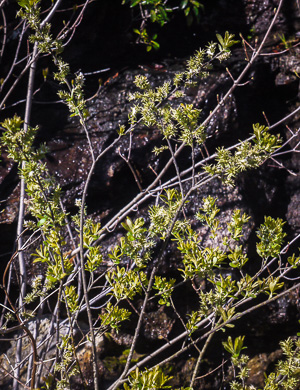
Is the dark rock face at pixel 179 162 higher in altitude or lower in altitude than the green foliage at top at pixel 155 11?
lower

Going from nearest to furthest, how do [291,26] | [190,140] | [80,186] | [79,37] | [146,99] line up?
[190,140], [146,99], [80,186], [79,37], [291,26]

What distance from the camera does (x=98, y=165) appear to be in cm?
305

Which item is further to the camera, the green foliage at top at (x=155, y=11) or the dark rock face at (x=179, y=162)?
the green foliage at top at (x=155, y=11)

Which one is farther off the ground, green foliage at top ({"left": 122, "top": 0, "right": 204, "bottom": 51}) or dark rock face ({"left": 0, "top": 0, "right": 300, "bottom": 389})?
green foliage at top ({"left": 122, "top": 0, "right": 204, "bottom": 51})

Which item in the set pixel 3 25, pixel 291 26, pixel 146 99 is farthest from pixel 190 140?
pixel 291 26

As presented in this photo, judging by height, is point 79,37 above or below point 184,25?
above

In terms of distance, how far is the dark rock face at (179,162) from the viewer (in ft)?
9.52

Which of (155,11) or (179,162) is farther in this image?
(155,11)

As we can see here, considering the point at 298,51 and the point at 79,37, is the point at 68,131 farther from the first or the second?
the point at 298,51

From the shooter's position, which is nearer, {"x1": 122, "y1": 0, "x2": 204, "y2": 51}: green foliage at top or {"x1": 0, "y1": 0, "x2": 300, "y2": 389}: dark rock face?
{"x1": 0, "y1": 0, "x2": 300, "y2": 389}: dark rock face

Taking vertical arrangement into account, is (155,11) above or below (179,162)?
above

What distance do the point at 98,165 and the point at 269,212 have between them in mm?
1498

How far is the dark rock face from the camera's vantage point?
9.52ft

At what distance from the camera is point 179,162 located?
3.15 metres
